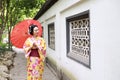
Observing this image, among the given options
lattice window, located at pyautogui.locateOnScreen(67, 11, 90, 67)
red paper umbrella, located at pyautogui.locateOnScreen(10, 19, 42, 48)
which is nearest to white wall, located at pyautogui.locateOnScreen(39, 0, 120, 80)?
lattice window, located at pyautogui.locateOnScreen(67, 11, 90, 67)

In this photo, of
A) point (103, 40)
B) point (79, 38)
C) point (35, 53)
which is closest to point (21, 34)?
point (35, 53)

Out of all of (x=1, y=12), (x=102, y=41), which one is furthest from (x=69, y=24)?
(x=1, y=12)

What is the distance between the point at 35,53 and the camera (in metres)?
8.36

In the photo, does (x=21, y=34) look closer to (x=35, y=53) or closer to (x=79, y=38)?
(x=35, y=53)

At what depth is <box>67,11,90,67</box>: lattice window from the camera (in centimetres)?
759

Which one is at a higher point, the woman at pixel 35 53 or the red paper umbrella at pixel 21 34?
the red paper umbrella at pixel 21 34

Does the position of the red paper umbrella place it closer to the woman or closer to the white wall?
the woman

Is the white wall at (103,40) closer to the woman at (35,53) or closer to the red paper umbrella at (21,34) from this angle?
the woman at (35,53)

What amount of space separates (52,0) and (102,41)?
21.5 feet

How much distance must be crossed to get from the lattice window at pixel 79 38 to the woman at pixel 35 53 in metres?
0.95

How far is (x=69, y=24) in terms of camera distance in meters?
9.64

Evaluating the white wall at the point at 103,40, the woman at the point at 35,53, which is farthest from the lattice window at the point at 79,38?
A: the woman at the point at 35,53

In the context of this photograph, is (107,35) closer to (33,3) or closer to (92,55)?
(92,55)

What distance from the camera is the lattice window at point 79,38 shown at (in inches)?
299
